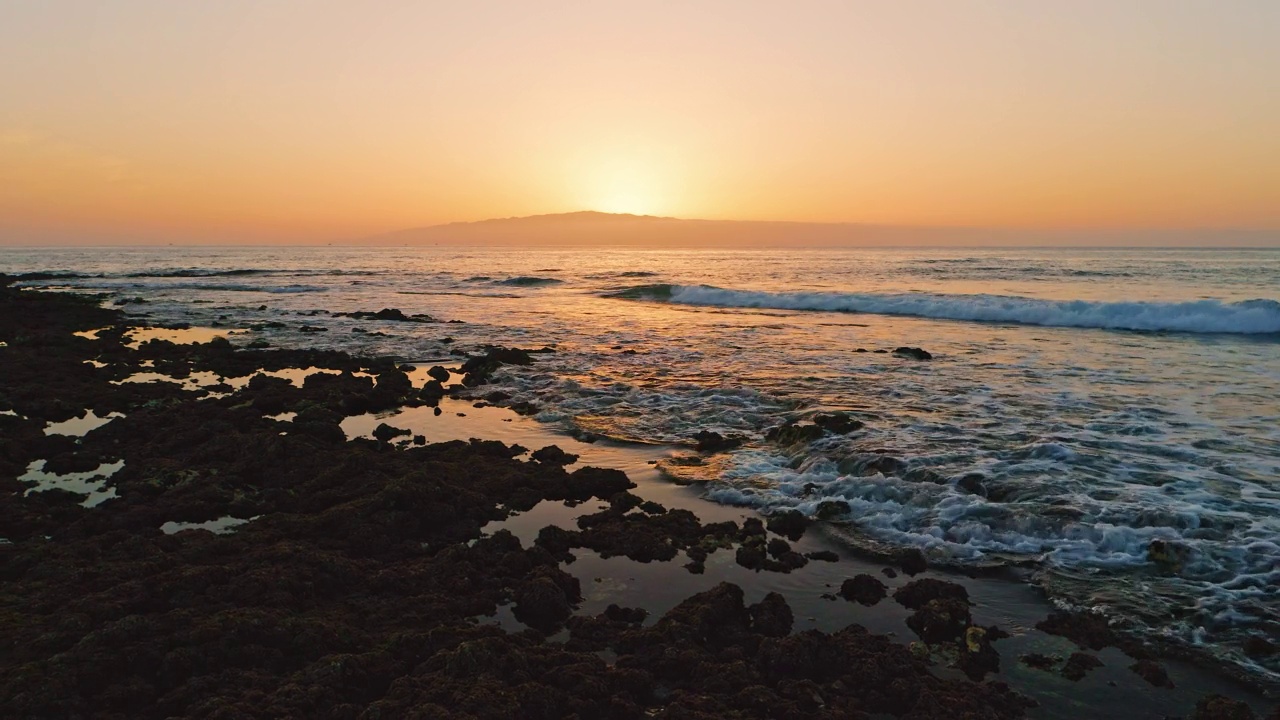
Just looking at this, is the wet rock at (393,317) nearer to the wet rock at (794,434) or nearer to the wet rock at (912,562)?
the wet rock at (794,434)

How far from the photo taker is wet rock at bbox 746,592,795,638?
17.6 feet

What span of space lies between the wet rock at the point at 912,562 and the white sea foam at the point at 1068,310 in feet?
84.8

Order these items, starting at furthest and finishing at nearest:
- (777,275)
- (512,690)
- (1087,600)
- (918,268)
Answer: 1. (918,268)
2. (777,275)
3. (1087,600)
4. (512,690)

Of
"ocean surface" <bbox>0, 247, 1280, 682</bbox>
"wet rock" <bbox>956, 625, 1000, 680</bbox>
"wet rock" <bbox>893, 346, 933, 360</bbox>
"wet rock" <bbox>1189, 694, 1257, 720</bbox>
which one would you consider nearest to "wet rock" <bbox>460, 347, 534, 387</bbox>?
"ocean surface" <bbox>0, 247, 1280, 682</bbox>

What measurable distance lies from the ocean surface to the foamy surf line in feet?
0.40

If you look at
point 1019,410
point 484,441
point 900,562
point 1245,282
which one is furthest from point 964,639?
point 1245,282

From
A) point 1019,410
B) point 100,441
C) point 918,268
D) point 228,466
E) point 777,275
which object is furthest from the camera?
point 918,268

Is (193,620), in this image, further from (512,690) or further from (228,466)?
(228,466)

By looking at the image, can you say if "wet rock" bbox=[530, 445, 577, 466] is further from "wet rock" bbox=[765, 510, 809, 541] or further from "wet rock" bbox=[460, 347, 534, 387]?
"wet rock" bbox=[460, 347, 534, 387]

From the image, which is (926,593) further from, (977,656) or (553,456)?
(553,456)

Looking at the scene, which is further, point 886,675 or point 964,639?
point 964,639

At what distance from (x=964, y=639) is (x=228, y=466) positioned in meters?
8.70

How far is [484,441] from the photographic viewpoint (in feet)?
35.0

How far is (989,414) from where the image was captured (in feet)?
40.6
